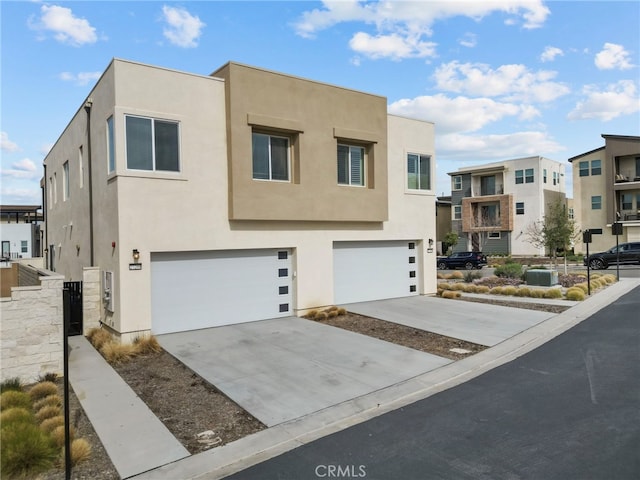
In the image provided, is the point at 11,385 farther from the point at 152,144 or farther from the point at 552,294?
the point at 552,294

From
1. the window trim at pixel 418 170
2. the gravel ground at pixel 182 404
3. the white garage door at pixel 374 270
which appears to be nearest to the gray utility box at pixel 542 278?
the white garage door at pixel 374 270

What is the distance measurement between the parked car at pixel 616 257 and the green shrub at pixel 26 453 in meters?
35.3

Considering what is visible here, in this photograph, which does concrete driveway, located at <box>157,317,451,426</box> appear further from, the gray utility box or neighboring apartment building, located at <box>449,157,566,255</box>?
neighboring apartment building, located at <box>449,157,566,255</box>

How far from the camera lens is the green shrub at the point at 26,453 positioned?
5332mm

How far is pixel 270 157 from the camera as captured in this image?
13922 mm

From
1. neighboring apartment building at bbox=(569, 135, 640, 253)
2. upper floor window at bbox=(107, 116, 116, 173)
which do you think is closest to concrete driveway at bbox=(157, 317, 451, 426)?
upper floor window at bbox=(107, 116, 116, 173)

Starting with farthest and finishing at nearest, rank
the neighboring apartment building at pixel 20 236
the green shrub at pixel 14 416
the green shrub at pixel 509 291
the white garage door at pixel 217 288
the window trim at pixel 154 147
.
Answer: the neighboring apartment building at pixel 20 236 → the green shrub at pixel 509 291 → the white garage door at pixel 217 288 → the window trim at pixel 154 147 → the green shrub at pixel 14 416

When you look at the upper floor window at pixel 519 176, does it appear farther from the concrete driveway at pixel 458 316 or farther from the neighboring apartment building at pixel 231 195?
the concrete driveway at pixel 458 316

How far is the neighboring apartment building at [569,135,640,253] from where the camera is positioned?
138 feet

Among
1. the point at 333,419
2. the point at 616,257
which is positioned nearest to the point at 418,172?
the point at 333,419

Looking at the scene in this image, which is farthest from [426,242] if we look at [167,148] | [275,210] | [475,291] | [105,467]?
[105,467]

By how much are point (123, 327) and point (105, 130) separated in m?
5.19
